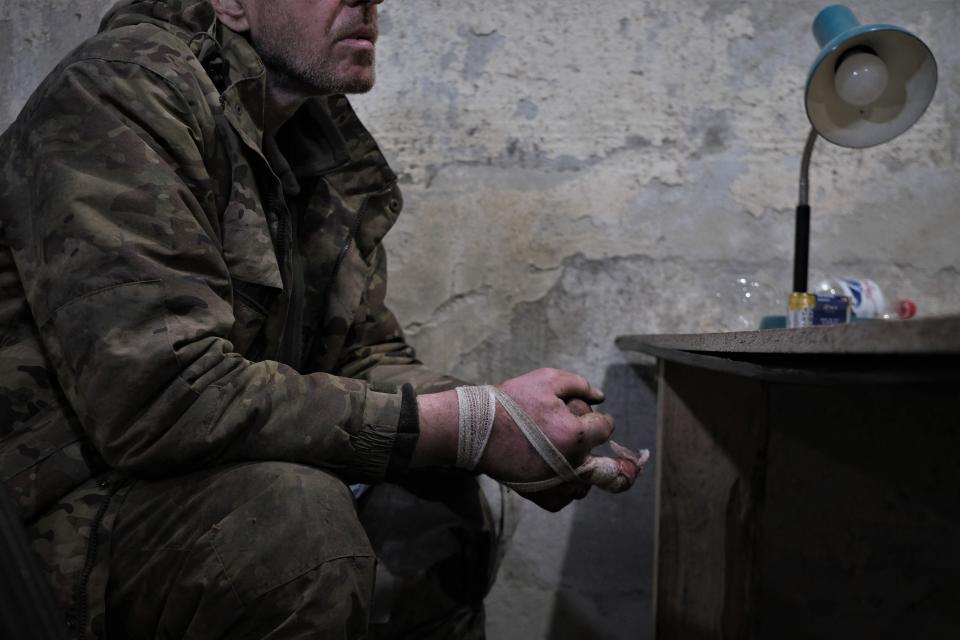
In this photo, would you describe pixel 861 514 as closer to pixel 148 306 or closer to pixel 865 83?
pixel 865 83

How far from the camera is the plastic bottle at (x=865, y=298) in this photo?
1573mm

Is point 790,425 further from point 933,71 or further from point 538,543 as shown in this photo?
point 933,71

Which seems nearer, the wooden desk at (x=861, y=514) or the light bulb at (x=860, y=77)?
the light bulb at (x=860, y=77)

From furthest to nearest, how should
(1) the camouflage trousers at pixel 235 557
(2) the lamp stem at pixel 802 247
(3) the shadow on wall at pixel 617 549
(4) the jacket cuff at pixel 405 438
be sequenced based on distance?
(3) the shadow on wall at pixel 617 549 < (2) the lamp stem at pixel 802 247 < (4) the jacket cuff at pixel 405 438 < (1) the camouflage trousers at pixel 235 557

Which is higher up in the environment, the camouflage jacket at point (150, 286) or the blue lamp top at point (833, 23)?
the blue lamp top at point (833, 23)

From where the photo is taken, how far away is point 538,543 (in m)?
1.65

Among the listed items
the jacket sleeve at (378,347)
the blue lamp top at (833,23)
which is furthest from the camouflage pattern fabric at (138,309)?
the blue lamp top at (833,23)

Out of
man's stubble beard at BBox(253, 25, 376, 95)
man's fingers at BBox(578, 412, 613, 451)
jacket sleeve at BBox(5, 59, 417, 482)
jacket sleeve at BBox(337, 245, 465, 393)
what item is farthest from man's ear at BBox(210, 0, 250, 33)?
man's fingers at BBox(578, 412, 613, 451)

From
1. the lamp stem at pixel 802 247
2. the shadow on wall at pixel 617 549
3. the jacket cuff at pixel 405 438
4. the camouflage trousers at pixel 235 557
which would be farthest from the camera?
the shadow on wall at pixel 617 549

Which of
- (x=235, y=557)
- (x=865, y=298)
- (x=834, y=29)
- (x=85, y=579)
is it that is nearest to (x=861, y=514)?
(x=865, y=298)

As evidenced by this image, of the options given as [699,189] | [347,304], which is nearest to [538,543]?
[347,304]

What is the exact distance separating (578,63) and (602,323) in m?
0.53

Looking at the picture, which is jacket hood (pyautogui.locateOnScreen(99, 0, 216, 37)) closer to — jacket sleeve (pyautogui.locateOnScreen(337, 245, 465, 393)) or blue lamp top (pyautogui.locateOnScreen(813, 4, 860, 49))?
jacket sleeve (pyautogui.locateOnScreen(337, 245, 465, 393))

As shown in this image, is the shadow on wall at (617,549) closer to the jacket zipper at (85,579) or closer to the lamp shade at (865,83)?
the lamp shade at (865,83)
